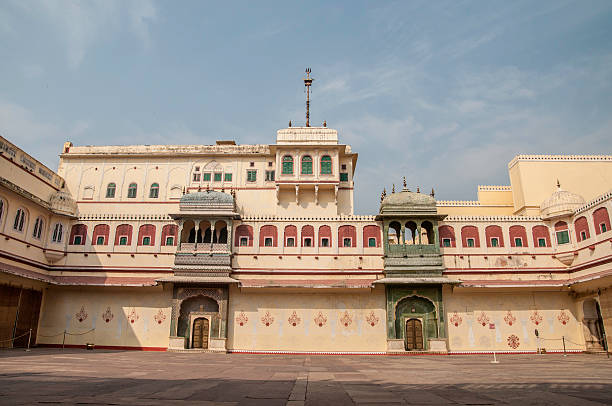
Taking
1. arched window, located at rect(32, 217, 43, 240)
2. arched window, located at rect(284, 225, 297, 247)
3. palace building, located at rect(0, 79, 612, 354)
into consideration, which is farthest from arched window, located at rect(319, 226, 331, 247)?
arched window, located at rect(32, 217, 43, 240)

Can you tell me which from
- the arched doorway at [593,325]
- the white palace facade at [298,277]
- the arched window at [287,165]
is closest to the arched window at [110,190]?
the white palace facade at [298,277]

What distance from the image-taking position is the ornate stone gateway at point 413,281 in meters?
29.2

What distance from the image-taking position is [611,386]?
12.1 m

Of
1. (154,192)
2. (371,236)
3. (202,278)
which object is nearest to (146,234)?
(202,278)

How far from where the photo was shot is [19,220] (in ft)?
95.0

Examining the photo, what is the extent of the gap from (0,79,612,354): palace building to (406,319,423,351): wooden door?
0.09m

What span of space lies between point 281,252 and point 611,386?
2182 cm

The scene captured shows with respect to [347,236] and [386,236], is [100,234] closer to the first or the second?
[347,236]

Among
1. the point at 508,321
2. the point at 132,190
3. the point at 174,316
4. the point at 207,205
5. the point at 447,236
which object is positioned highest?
the point at 132,190

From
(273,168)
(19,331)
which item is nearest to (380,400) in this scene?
(19,331)

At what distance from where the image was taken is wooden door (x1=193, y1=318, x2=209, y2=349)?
2955 cm

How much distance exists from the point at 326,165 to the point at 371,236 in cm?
839

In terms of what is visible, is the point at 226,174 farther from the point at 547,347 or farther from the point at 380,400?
the point at 380,400

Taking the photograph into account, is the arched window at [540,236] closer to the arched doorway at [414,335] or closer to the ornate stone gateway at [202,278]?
the arched doorway at [414,335]
